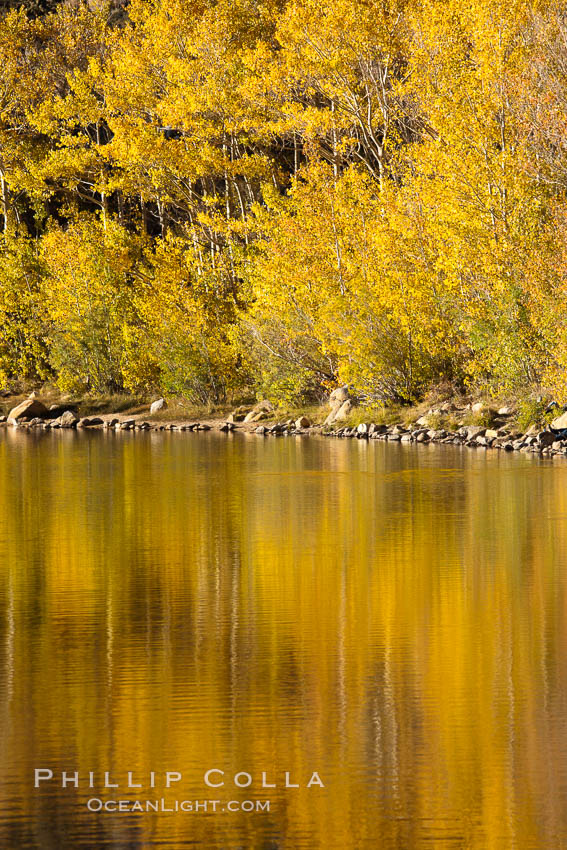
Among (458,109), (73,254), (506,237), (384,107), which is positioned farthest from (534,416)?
(73,254)

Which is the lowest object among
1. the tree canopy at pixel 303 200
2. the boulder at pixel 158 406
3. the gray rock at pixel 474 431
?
the gray rock at pixel 474 431

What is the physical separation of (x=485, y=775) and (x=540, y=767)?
1.07 ft

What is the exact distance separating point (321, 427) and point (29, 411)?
15738 mm

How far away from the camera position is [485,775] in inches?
283

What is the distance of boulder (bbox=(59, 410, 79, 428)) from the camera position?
1955 inches

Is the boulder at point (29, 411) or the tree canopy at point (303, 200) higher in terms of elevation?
the tree canopy at point (303, 200)

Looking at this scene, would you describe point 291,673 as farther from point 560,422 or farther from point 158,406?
point 158,406

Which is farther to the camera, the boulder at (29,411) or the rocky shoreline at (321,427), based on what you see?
the boulder at (29,411)

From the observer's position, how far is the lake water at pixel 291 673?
6.70 metres

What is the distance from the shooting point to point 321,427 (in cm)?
4100

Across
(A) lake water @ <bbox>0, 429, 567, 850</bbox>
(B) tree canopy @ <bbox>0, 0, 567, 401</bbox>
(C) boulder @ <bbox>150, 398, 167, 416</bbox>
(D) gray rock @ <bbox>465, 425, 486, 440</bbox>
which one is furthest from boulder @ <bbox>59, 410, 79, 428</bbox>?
(A) lake water @ <bbox>0, 429, 567, 850</bbox>

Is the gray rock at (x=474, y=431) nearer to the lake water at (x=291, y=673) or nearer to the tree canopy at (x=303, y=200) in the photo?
the tree canopy at (x=303, y=200)

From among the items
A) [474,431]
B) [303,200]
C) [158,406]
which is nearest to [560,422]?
[474,431]

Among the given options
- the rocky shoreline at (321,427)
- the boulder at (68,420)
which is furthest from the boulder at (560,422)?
the boulder at (68,420)
